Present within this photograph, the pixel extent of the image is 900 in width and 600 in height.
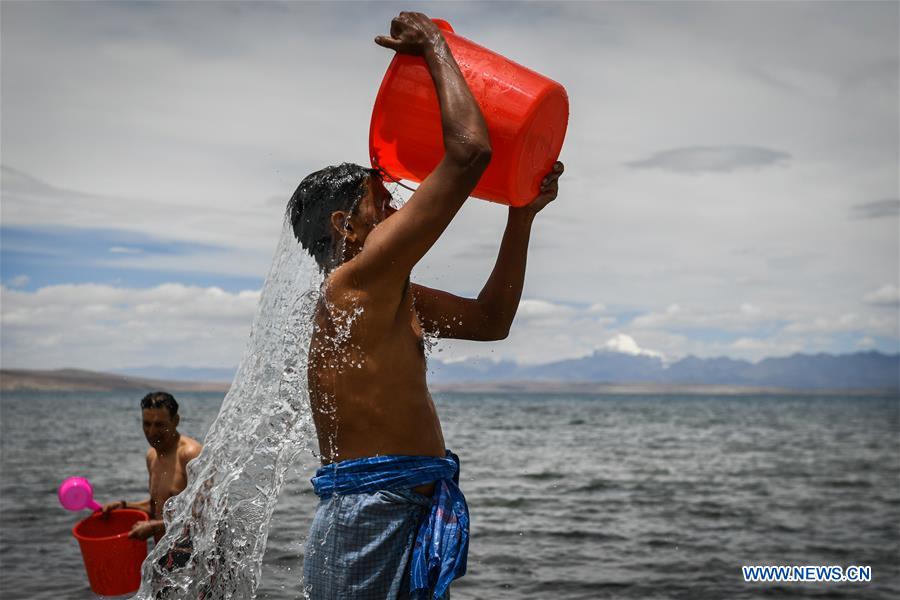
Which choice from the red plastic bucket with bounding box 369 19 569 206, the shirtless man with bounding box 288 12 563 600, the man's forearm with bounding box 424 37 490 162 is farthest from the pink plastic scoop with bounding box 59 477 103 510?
the man's forearm with bounding box 424 37 490 162

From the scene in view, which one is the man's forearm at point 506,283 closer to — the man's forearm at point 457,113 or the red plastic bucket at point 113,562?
the man's forearm at point 457,113

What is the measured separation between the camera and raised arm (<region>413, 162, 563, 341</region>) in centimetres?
302

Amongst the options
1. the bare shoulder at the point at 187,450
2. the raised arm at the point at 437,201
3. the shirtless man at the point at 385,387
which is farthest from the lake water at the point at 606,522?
the raised arm at the point at 437,201

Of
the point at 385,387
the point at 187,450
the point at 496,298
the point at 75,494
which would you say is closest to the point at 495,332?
the point at 496,298

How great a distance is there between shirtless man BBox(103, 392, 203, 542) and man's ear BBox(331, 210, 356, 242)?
3980 millimetres

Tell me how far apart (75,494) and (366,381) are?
4.16 m

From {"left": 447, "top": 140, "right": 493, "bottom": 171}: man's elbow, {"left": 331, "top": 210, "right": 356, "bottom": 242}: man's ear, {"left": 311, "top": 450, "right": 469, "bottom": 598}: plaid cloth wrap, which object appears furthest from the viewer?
{"left": 331, "top": 210, "right": 356, "bottom": 242}: man's ear

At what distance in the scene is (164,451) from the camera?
629 centimetres

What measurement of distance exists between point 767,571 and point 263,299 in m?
7.73

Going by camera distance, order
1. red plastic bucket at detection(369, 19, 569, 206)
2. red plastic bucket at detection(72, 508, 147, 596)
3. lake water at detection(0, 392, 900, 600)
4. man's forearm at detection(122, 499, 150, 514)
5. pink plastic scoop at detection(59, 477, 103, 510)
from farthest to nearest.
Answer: lake water at detection(0, 392, 900, 600) → man's forearm at detection(122, 499, 150, 514) → pink plastic scoop at detection(59, 477, 103, 510) → red plastic bucket at detection(72, 508, 147, 596) → red plastic bucket at detection(369, 19, 569, 206)

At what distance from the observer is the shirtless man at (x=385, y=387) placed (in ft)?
7.54

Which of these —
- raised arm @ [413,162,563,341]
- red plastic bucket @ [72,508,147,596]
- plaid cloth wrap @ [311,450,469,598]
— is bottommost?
red plastic bucket @ [72,508,147,596]

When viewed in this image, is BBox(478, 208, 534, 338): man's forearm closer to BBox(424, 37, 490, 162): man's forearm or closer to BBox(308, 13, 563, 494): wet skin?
BBox(308, 13, 563, 494): wet skin

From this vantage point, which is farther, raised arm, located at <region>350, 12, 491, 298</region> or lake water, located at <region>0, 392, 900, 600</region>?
lake water, located at <region>0, 392, 900, 600</region>
